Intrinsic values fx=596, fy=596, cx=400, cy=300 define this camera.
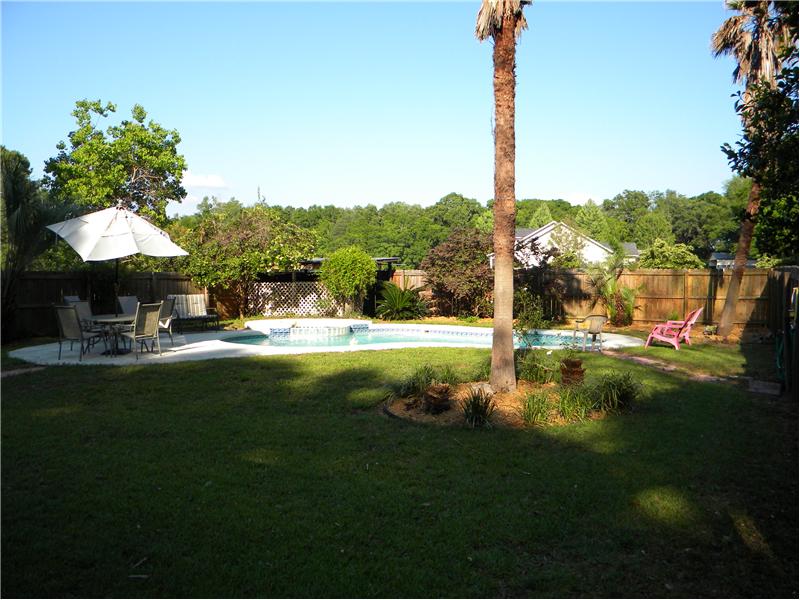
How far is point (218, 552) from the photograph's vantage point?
3.49 meters

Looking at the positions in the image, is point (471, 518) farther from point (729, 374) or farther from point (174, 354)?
point (174, 354)

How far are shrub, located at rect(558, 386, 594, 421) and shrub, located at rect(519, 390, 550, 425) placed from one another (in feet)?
0.65

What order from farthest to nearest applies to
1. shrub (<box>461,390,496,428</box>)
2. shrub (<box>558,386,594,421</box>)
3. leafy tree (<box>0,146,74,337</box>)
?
leafy tree (<box>0,146,74,337</box>)
shrub (<box>558,386,594,421</box>)
shrub (<box>461,390,496,428</box>)

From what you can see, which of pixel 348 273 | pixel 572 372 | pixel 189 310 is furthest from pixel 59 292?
pixel 572 372

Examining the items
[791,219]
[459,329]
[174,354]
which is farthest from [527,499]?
[459,329]

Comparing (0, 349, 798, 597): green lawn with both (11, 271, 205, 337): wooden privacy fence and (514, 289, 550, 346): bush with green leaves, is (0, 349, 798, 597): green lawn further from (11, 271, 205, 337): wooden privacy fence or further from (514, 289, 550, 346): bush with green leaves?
(11, 271, 205, 337): wooden privacy fence

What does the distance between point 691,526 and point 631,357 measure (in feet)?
26.9

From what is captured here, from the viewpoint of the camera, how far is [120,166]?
27.1 metres

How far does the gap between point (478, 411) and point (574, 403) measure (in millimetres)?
1244

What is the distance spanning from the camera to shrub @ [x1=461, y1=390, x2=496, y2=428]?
254 inches

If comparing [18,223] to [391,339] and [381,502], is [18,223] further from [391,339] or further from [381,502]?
[381,502]

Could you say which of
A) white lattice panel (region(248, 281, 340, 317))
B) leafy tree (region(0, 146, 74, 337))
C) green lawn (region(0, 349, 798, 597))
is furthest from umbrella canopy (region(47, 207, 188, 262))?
white lattice panel (region(248, 281, 340, 317))

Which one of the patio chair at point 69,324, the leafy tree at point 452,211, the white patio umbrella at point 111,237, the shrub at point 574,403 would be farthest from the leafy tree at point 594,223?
the shrub at point 574,403

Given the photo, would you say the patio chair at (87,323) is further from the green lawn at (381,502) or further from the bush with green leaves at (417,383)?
the bush with green leaves at (417,383)
